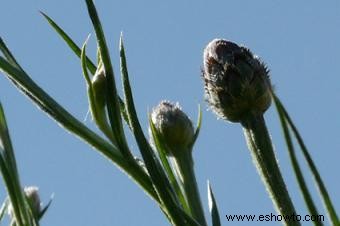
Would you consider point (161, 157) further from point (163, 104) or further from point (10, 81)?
point (163, 104)

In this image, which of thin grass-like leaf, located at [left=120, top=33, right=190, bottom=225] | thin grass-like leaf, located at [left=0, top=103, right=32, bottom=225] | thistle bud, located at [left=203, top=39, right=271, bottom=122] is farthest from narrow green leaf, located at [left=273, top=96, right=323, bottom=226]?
thistle bud, located at [left=203, top=39, right=271, bottom=122]

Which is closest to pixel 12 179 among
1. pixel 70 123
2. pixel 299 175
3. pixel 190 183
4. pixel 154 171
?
pixel 70 123

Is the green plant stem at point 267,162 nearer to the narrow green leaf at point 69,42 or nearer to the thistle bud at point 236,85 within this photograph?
the thistle bud at point 236,85

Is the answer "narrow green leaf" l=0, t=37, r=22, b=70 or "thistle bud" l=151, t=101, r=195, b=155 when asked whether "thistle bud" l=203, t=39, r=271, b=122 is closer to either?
"thistle bud" l=151, t=101, r=195, b=155

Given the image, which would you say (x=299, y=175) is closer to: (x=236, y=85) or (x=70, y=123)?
(x=70, y=123)

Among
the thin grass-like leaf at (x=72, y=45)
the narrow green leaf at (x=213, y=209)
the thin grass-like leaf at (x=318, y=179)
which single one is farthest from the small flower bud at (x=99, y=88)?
the thin grass-like leaf at (x=318, y=179)

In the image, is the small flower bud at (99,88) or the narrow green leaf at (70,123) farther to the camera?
the small flower bud at (99,88)

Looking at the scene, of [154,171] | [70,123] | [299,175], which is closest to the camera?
[299,175]
